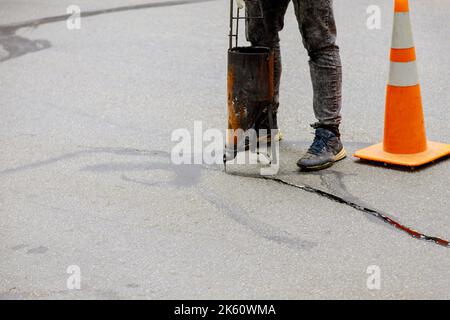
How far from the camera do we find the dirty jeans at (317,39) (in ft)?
15.6

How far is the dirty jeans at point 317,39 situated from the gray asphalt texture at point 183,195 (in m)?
0.38

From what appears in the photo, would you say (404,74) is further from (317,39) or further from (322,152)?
(322,152)

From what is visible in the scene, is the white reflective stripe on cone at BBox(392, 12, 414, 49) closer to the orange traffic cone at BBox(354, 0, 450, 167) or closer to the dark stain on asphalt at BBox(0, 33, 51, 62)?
the orange traffic cone at BBox(354, 0, 450, 167)

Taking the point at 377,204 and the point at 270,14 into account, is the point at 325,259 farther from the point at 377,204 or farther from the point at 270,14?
the point at 270,14

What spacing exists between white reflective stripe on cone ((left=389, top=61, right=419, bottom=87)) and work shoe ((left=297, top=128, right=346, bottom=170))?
1.61 ft

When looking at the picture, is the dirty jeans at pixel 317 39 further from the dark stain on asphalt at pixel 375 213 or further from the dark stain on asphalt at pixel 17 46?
the dark stain on asphalt at pixel 17 46

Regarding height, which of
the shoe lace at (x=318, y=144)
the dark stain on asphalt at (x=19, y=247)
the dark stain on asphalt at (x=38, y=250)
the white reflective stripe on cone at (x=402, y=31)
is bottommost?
the dark stain on asphalt at (x=38, y=250)

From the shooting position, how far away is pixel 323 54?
4.83 meters

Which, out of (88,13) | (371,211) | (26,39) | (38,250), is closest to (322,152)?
(371,211)

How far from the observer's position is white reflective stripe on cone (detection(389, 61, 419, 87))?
4.86 meters

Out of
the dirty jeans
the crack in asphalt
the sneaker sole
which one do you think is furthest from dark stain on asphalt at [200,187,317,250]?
the crack in asphalt

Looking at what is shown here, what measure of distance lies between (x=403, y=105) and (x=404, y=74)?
0.18 meters

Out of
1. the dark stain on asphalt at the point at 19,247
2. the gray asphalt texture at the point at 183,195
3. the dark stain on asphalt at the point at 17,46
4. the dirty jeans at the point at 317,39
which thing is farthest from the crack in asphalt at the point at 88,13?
the dark stain on asphalt at the point at 19,247
